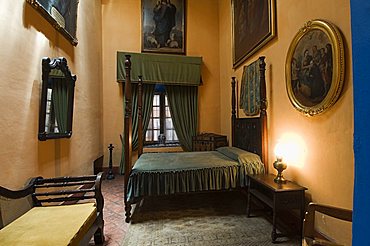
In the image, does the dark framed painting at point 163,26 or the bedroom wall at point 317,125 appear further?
the dark framed painting at point 163,26

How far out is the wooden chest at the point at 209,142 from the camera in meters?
4.51

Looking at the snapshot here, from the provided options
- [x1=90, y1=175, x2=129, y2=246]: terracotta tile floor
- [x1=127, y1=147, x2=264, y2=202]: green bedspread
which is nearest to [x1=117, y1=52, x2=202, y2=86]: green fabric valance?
[x1=90, y1=175, x2=129, y2=246]: terracotta tile floor

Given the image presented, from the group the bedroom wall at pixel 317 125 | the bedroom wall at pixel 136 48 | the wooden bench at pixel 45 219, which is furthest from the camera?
the bedroom wall at pixel 136 48

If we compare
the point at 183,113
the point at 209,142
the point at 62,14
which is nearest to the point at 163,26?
the point at 183,113

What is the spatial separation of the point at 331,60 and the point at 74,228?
2.56 meters

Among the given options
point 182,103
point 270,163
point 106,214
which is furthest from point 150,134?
point 270,163

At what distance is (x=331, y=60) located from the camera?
1801mm

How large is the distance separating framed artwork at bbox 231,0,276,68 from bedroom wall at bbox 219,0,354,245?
0.12 m

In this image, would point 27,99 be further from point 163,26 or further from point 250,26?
point 163,26

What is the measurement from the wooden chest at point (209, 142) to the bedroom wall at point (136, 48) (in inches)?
19.7

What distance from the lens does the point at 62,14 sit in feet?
8.82

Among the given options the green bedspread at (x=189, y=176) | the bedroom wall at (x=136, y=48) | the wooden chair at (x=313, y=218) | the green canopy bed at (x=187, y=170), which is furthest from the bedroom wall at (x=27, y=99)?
the wooden chair at (x=313, y=218)

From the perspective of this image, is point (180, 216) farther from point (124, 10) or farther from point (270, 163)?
point (124, 10)

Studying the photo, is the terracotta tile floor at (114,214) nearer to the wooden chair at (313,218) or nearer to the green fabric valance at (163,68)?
the wooden chair at (313,218)
